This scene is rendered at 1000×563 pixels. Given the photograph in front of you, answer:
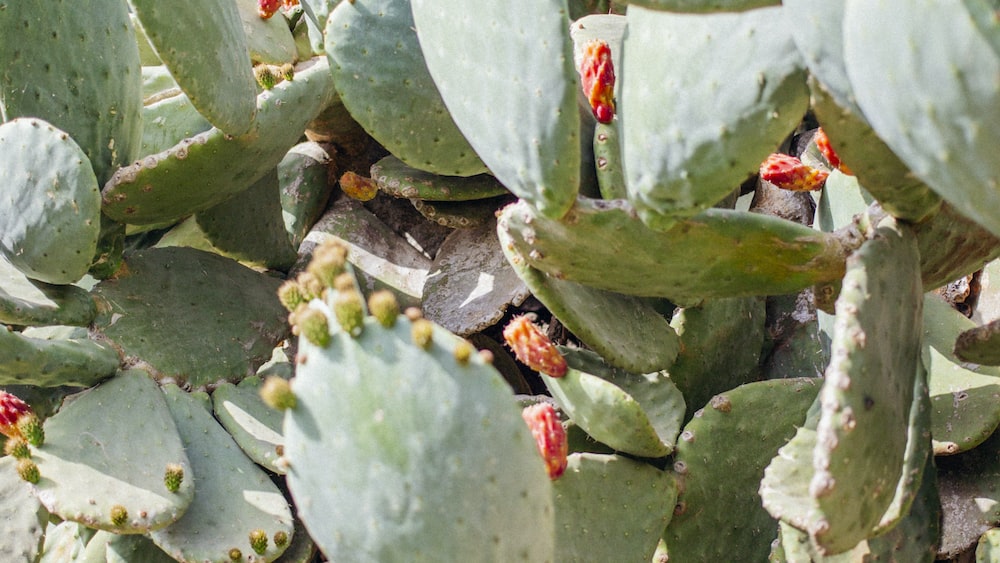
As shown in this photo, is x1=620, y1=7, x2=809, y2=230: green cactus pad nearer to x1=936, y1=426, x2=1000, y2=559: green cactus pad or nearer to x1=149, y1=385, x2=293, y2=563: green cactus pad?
x1=936, y1=426, x2=1000, y2=559: green cactus pad

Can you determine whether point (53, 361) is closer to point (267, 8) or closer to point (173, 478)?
point (173, 478)

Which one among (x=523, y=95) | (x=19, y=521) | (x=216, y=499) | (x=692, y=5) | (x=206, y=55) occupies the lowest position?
(x=19, y=521)

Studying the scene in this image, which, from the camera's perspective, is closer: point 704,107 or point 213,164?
point 704,107

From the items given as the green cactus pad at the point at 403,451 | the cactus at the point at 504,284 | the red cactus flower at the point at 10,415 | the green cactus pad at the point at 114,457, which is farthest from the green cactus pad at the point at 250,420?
the green cactus pad at the point at 403,451

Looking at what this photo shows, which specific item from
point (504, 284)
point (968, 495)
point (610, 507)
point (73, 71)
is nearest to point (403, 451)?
point (610, 507)

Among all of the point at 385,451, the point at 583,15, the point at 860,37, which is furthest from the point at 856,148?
the point at 583,15

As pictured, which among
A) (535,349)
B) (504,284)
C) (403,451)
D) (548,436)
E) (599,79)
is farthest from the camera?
(504,284)

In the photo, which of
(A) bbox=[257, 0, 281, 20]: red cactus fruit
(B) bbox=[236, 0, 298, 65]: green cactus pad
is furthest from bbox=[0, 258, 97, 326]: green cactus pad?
(A) bbox=[257, 0, 281, 20]: red cactus fruit
